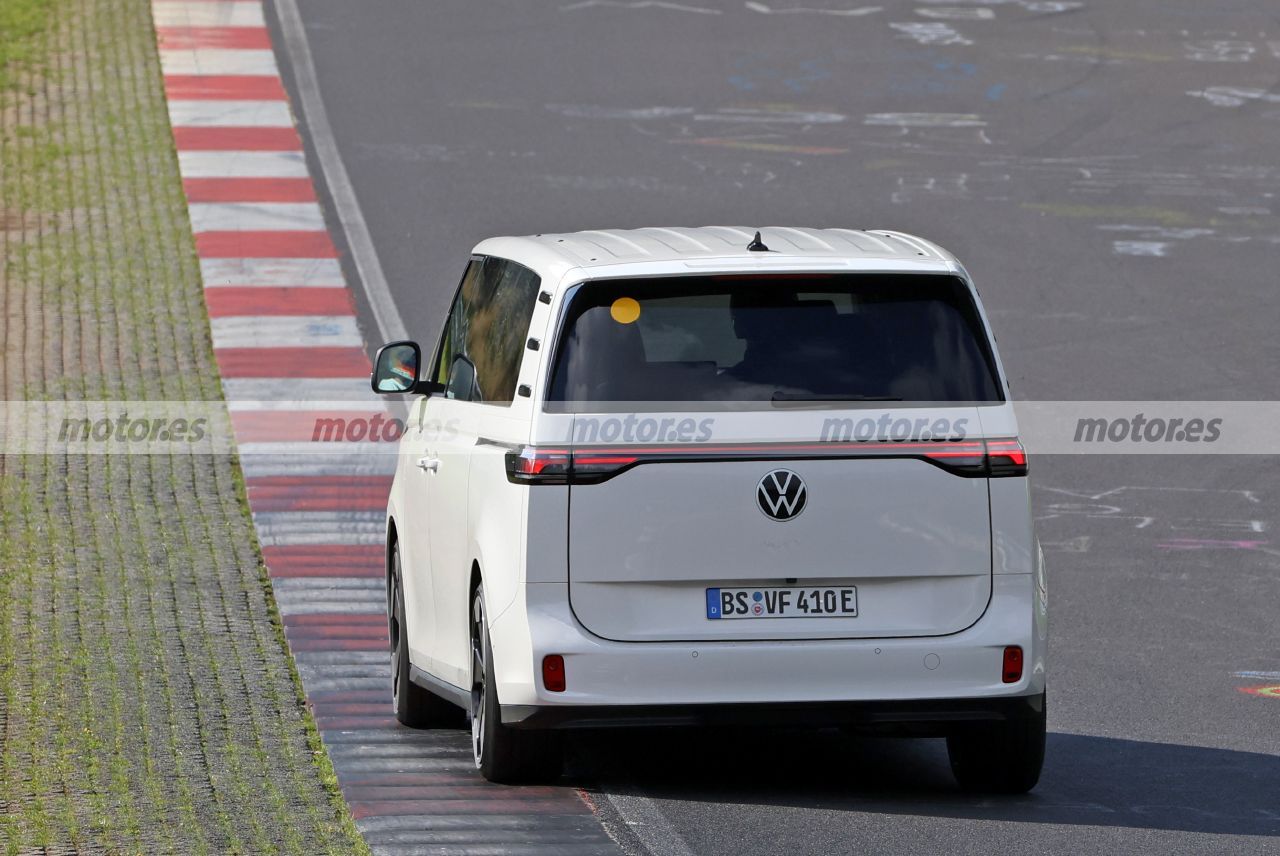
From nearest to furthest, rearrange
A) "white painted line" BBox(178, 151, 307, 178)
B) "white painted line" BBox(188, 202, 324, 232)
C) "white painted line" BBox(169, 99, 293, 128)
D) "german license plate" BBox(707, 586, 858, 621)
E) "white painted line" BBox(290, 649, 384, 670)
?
"german license plate" BBox(707, 586, 858, 621) < "white painted line" BBox(290, 649, 384, 670) < "white painted line" BBox(188, 202, 324, 232) < "white painted line" BBox(178, 151, 307, 178) < "white painted line" BBox(169, 99, 293, 128)

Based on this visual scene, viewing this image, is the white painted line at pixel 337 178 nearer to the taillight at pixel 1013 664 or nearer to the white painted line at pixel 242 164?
the white painted line at pixel 242 164

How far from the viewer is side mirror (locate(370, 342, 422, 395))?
29.3 feet

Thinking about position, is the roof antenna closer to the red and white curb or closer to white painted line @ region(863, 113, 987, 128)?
the red and white curb

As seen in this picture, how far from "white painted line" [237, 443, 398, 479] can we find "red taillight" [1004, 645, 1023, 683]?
23.1ft

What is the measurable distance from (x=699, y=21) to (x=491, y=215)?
7934 millimetres

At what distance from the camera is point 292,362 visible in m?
15.9

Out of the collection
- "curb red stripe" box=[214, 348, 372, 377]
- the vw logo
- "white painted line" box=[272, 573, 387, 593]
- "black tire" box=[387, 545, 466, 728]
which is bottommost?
"curb red stripe" box=[214, 348, 372, 377]

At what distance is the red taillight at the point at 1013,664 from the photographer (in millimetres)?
7539

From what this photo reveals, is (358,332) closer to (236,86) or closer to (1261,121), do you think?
(236,86)

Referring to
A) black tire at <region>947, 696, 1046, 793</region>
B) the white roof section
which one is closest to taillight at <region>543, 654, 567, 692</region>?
the white roof section

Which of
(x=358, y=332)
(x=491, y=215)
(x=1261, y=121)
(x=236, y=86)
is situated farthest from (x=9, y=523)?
(x=1261, y=121)

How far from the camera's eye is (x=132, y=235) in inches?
738

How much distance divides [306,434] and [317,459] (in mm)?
485

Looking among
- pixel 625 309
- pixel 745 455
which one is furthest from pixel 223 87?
pixel 745 455
